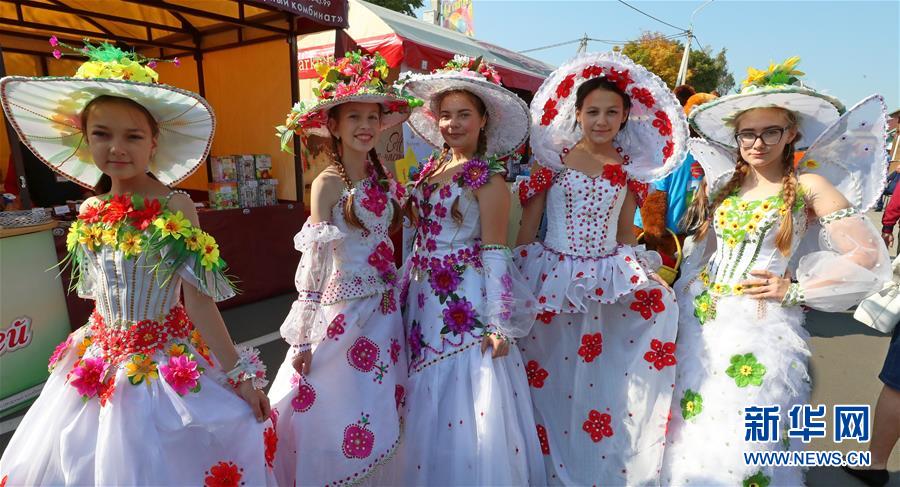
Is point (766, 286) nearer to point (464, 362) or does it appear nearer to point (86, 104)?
point (464, 362)

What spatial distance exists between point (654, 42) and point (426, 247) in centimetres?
2917

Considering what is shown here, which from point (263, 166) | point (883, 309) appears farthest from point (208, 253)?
point (263, 166)

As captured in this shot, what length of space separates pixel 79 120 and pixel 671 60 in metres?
28.8

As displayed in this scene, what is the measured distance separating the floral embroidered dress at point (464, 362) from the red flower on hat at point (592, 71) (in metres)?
0.73

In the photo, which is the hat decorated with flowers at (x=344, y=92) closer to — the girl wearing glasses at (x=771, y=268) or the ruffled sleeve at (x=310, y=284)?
the ruffled sleeve at (x=310, y=284)

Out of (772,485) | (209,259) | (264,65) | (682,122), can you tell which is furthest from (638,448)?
(264,65)

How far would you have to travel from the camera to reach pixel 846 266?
1985 mm

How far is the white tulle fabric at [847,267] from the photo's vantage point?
77.8 inches

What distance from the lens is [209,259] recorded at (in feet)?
5.51

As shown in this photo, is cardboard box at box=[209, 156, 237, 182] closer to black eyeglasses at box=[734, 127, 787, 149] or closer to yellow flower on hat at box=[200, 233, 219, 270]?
yellow flower on hat at box=[200, 233, 219, 270]

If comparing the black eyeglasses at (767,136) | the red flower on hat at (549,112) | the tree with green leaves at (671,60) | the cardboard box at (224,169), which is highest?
the tree with green leaves at (671,60)

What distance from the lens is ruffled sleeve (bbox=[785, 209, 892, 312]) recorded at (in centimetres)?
198

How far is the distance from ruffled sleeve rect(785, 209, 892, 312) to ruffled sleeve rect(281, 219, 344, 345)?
204 cm

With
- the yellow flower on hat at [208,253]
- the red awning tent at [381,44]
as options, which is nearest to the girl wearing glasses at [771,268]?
the yellow flower on hat at [208,253]
